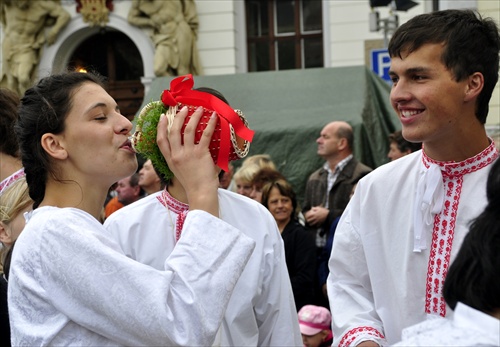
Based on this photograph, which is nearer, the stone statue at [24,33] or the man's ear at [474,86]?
A: the man's ear at [474,86]

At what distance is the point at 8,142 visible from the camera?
13.3 ft

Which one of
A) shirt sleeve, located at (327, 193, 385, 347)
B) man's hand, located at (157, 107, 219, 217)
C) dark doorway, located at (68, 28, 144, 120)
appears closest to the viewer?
man's hand, located at (157, 107, 219, 217)

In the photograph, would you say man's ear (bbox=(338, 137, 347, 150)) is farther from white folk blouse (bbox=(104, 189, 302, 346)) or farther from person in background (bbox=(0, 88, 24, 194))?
white folk blouse (bbox=(104, 189, 302, 346))

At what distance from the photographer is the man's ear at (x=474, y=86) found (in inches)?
107

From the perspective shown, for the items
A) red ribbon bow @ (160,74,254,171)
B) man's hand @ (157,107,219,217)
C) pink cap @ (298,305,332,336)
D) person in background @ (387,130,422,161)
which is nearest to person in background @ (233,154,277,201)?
person in background @ (387,130,422,161)

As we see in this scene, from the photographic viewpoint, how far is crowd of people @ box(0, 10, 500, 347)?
85.1 inches

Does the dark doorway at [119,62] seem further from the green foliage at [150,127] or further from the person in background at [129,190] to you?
the green foliage at [150,127]

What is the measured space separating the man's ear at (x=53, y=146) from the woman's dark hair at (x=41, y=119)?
0.02 meters

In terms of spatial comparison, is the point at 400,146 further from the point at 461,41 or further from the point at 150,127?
the point at 150,127

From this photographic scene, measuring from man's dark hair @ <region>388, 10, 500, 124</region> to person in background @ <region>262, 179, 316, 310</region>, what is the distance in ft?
9.32

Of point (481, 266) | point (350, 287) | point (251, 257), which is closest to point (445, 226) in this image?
point (350, 287)

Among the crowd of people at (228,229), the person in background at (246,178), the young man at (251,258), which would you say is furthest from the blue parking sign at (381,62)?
the young man at (251,258)

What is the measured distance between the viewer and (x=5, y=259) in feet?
12.2

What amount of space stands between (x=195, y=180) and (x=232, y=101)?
18.7 ft
